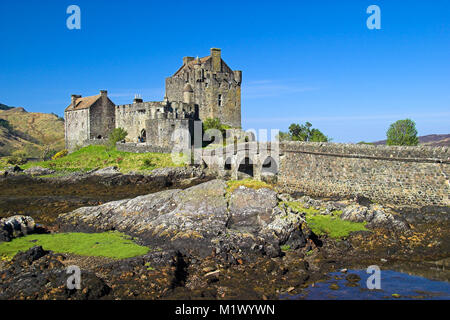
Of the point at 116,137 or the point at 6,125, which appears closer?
the point at 116,137

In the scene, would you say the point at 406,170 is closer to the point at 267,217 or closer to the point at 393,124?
the point at 267,217

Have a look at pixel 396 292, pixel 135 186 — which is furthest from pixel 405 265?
pixel 135 186

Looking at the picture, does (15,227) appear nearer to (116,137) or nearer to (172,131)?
(172,131)

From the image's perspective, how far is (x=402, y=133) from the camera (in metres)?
37.5

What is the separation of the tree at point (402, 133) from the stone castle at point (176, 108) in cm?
1776

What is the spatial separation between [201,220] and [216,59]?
32.8m

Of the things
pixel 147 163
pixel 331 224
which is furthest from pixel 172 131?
pixel 331 224

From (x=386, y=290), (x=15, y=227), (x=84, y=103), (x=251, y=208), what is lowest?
(x=386, y=290)

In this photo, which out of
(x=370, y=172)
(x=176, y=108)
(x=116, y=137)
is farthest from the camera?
(x=116, y=137)

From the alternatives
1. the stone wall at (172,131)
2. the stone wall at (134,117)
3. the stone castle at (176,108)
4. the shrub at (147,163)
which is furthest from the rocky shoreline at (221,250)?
the stone wall at (134,117)

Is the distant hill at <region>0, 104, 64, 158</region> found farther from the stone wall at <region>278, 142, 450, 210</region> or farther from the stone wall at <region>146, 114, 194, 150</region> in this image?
the stone wall at <region>278, 142, 450, 210</region>

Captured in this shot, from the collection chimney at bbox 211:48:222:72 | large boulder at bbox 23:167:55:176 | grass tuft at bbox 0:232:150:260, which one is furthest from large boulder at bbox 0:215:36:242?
chimney at bbox 211:48:222:72

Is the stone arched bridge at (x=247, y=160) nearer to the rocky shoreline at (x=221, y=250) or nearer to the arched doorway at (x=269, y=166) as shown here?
the arched doorway at (x=269, y=166)
